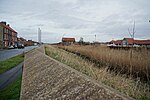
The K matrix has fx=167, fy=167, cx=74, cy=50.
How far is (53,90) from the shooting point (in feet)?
8.61

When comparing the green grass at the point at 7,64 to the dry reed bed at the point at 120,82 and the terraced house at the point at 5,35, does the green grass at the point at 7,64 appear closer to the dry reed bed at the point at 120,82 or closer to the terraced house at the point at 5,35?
the dry reed bed at the point at 120,82

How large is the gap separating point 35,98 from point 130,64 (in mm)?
3932

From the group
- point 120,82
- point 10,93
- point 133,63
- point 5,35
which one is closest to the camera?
point 120,82

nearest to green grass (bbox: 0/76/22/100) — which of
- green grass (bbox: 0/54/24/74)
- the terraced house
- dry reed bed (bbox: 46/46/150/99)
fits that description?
dry reed bed (bbox: 46/46/150/99)

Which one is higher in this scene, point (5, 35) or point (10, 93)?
point (5, 35)

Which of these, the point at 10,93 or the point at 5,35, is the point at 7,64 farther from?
the point at 5,35

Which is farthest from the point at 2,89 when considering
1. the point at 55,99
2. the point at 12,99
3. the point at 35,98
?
the point at 55,99

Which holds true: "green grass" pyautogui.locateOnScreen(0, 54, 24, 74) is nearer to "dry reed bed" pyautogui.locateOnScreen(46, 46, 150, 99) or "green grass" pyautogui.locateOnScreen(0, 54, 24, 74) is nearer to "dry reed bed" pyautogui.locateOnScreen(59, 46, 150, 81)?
"dry reed bed" pyautogui.locateOnScreen(59, 46, 150, 81)

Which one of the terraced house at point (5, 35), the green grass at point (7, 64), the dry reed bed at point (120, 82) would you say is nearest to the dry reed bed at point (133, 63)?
the dry reed bed at point (120, 82)

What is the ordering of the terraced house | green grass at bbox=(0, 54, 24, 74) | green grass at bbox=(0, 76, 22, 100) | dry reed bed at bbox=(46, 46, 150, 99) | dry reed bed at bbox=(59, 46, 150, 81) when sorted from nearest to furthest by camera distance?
dry reed bed at bbox=(46, 46, 150, 99) < dry reed bed at bbox=(59, 46, 150, 81) < green grass at bbox=(0, 76, 22, 100) < green grass at bbox=(0, 54, 24, 74) < the terraced house

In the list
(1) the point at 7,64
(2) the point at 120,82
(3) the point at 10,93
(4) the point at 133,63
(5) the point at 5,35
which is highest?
(5) the point at 5,35

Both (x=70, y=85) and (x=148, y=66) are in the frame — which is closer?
(x=70, y=85)

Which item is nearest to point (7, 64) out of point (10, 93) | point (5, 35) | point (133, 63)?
point (10, 93)

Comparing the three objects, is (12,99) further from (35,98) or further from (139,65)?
(139,65)
